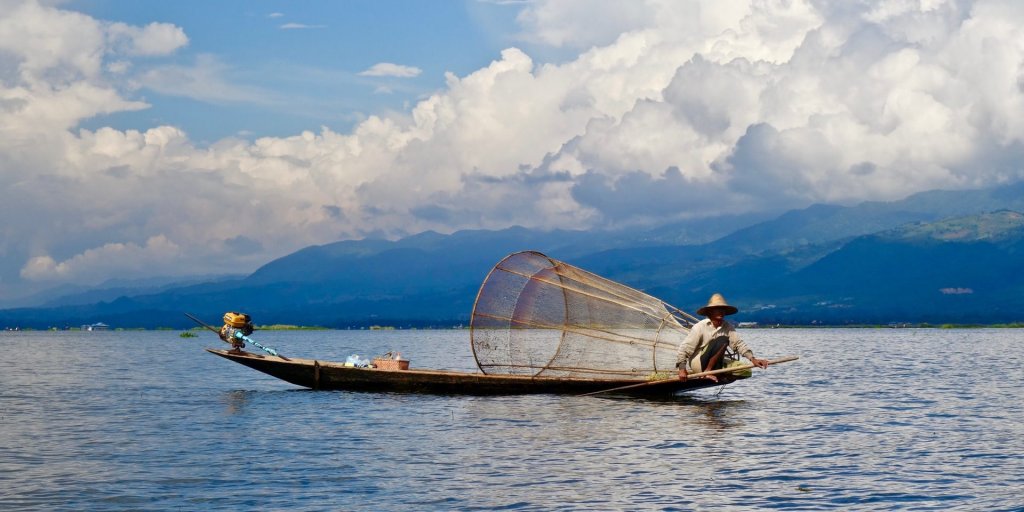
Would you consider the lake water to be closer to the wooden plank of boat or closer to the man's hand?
the wooden plank of boat

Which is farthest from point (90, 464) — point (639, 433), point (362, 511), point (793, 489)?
point (793, 489)

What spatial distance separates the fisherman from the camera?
4167 cm

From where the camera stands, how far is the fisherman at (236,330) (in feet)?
137

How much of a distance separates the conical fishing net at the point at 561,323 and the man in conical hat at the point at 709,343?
2750 millimetres

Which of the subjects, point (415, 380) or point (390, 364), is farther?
point (390, 364)

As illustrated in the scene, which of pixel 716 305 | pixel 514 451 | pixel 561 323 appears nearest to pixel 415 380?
pixel 561 323

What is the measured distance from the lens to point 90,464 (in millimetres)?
26484

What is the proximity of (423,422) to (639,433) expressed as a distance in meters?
7.34

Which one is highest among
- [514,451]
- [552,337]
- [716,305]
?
[716,305]

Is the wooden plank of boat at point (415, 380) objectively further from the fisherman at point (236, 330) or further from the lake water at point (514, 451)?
the lake water at point (514, 451)

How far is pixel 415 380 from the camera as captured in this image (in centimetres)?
4091

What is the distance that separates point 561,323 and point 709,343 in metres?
6.24

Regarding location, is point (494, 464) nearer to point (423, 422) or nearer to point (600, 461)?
point (600, 461)

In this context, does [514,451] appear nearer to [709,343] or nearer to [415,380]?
[709,343]
